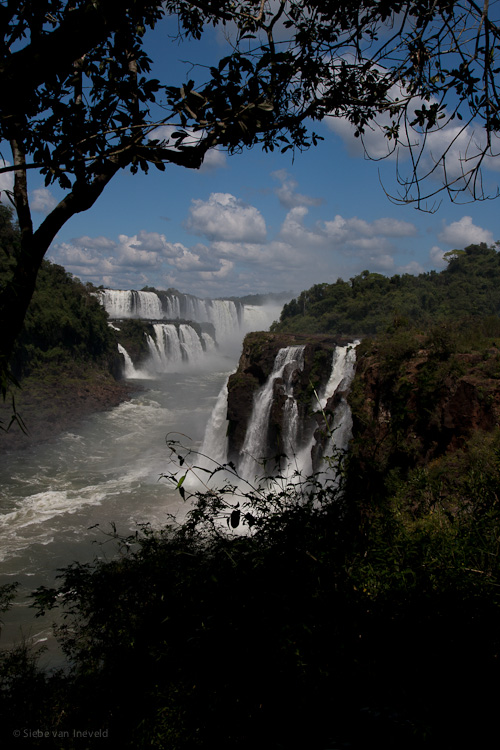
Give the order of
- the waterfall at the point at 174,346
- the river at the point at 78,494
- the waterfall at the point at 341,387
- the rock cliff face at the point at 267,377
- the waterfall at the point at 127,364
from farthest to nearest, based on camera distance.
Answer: the waterfall at the point at 174,346 < the waterfall at the point at 127,364 < the rock cliff face at the point at 267,377 < the waterfall at the point at 341,387 < the river at the point at 78,494

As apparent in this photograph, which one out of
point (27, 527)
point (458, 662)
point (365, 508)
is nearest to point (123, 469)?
point (27, 527)

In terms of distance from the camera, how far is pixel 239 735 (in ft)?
7.27

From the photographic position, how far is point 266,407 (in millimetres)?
15289

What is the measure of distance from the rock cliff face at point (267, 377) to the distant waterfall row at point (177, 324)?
823 inches

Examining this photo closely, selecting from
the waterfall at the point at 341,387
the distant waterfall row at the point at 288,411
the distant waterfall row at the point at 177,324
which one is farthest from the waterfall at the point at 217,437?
the distant waterfall row at the point at 177,324

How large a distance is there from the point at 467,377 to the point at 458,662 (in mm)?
6034

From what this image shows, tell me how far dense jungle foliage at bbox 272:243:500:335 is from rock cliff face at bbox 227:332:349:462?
374 inches

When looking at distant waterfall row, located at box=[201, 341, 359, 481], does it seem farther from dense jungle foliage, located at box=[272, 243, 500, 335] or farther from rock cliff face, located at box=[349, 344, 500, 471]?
dense jungle foliage, located at box=[272, 243, 500, 335]

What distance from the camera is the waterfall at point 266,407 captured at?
14922 mm

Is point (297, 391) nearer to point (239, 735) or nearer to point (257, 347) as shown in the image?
point (257, 347)

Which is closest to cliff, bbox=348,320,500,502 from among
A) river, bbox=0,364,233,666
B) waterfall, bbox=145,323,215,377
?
river, bbox=0,364,233,666

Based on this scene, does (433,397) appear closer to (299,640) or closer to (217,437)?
(299,640)

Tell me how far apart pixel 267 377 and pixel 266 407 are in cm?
139

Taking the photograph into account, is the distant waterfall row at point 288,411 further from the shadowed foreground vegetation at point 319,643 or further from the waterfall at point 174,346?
the waterfall at point 174,346
